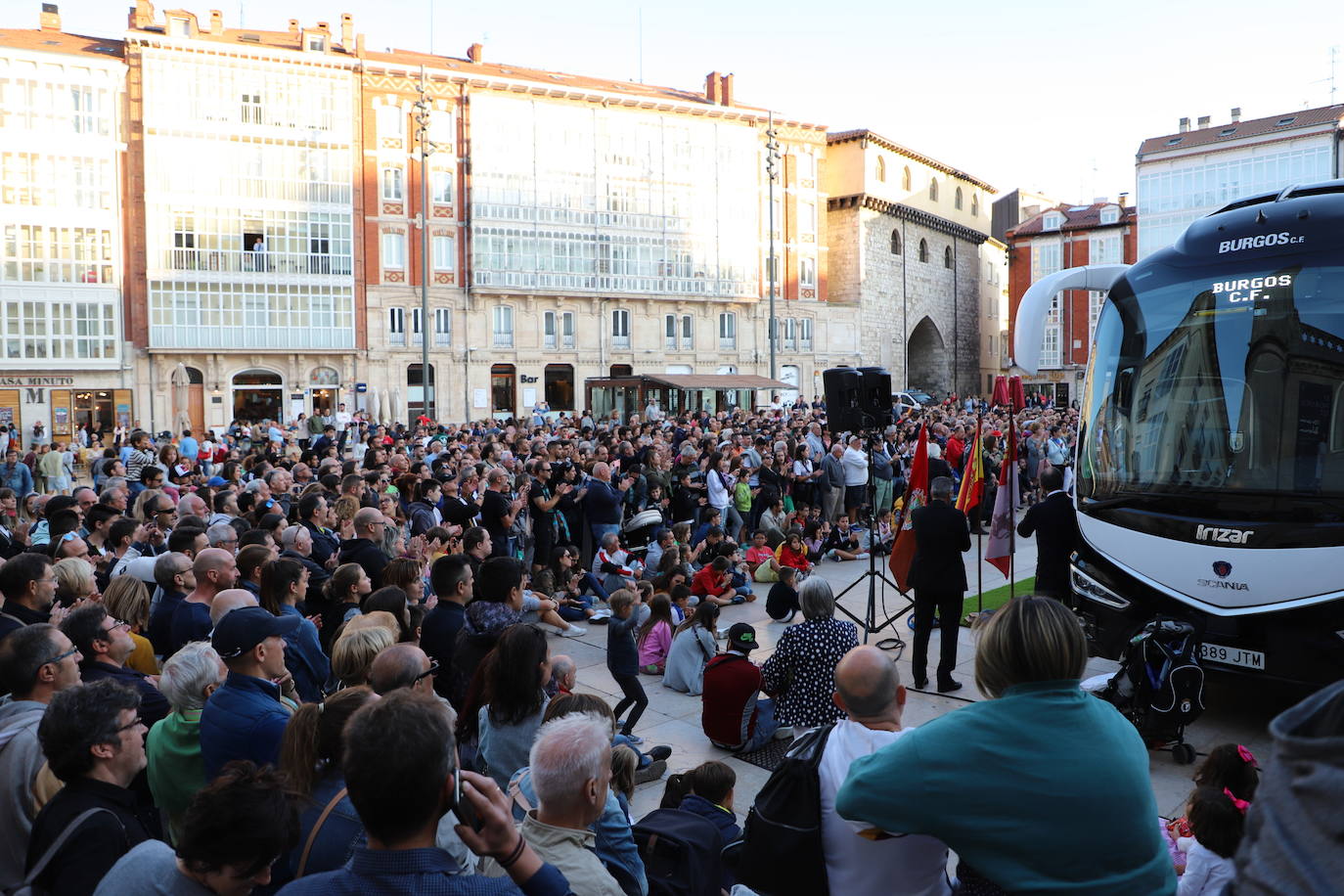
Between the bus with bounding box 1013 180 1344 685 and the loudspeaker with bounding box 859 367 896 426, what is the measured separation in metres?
4.57

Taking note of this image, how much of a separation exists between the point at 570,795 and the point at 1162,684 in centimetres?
476

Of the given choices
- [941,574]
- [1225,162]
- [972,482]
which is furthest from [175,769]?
[1225,162]

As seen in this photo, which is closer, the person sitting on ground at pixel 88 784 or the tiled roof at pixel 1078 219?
the person sitting on ground at pixel 88 784

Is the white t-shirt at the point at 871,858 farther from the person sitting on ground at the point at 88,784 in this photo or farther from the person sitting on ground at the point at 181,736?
the person sitting on ground at the point at 181,736

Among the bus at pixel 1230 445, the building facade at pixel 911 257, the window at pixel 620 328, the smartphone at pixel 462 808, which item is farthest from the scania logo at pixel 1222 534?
the building facade at pixel 911 257

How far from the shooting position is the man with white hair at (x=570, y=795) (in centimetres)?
285

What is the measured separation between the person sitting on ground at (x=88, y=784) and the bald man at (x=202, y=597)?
2654 mm

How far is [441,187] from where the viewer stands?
44062 mm

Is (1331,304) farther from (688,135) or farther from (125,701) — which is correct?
(688,135)

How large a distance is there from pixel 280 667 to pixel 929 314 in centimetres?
6474

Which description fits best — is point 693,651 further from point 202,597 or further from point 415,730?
point 415,730

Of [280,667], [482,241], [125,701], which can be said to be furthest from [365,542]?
[482,241]

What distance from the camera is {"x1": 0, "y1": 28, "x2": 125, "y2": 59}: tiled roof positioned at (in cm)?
3728

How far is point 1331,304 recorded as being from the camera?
6.12m
